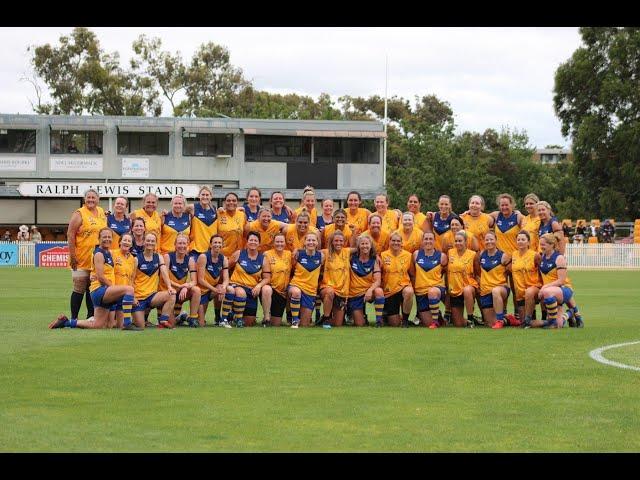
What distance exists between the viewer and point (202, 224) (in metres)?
15.1

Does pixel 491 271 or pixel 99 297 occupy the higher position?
pixel 491 271

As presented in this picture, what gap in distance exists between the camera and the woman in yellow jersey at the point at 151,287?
46.6 ft

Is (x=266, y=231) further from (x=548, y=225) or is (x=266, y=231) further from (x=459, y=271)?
(x=548, y=225)

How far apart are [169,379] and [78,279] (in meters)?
5.61

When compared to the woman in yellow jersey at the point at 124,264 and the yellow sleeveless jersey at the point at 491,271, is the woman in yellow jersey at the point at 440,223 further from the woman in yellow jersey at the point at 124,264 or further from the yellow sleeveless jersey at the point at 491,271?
the woman in yellow jersey at the point at 124,264

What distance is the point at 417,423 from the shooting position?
741 cm

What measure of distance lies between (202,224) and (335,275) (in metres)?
2.09

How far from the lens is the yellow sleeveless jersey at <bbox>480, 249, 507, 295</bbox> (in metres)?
14.7

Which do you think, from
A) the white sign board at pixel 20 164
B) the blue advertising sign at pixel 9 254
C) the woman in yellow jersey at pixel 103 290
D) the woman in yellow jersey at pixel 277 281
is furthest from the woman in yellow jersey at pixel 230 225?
the white sign board at pixel 20 164

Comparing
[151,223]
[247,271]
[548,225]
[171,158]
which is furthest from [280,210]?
[171,158]

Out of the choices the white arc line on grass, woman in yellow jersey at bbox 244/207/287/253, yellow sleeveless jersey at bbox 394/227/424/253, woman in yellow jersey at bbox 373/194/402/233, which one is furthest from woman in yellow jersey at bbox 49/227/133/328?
the white arc line on grass

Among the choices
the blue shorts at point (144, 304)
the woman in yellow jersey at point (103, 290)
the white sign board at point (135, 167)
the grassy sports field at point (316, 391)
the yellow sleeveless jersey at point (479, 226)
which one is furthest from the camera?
the white sign board at point (135, 167)

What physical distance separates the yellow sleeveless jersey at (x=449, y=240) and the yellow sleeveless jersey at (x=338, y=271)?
58.8 inches
